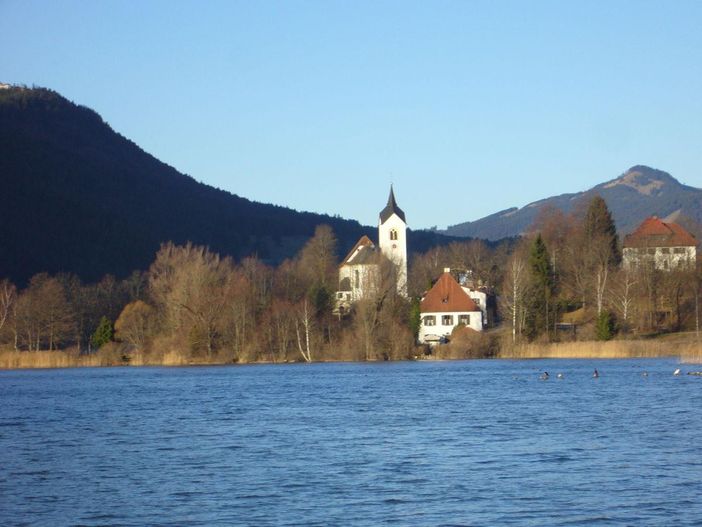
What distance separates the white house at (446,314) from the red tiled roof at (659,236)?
1740 centimetres

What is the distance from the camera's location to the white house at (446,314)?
86.6m

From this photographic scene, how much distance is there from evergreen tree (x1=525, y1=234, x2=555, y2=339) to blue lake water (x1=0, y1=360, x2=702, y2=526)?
87.4 ft

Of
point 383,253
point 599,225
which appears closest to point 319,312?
point 383,253

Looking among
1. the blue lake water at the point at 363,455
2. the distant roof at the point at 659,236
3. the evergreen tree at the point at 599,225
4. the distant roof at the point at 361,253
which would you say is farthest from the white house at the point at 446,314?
the blue lake water at the point at 363,455

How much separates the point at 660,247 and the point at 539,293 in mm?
20833

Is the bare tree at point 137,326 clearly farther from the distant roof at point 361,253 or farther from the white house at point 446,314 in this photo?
the distant roof at point 361,253

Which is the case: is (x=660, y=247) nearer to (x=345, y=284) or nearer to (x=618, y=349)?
(x=618, y=349)

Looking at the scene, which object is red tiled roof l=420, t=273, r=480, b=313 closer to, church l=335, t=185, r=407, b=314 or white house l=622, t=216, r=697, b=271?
church l=335, t=185, r=407, b=314

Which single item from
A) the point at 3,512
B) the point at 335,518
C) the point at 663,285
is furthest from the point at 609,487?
the point at 663,285

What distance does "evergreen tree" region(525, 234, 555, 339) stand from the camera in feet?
257

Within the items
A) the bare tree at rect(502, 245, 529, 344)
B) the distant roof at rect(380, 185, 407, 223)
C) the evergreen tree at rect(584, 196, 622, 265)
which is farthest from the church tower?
the bare tree at rect(502, 245, 529, 344)

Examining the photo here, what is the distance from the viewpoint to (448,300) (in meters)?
86.9

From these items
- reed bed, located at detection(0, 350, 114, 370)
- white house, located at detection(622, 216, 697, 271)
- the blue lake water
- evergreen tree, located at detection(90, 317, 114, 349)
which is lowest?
the blue lake water

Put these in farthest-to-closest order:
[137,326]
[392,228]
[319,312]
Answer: [392,228] → [319,312] → [137,326]
